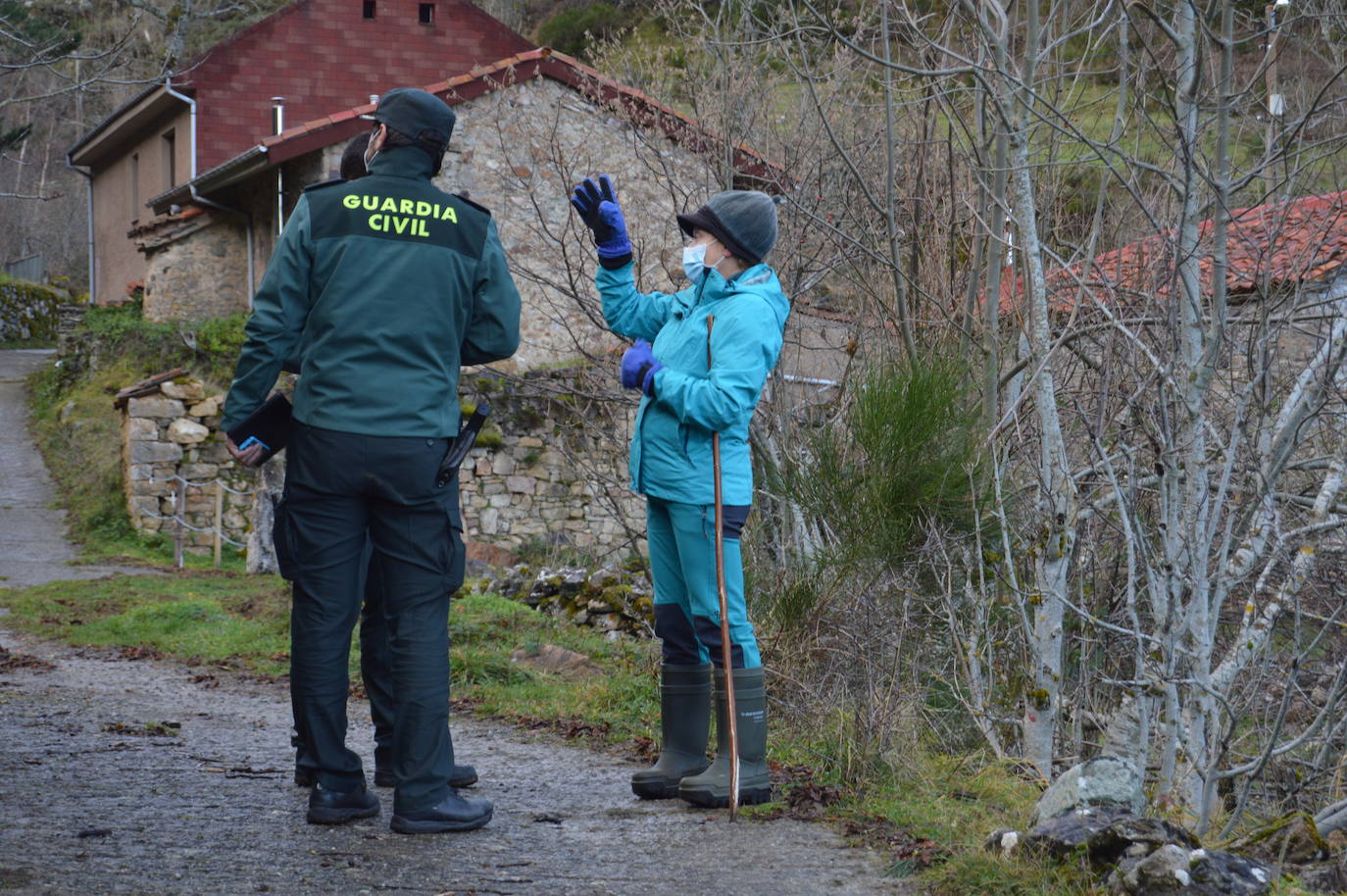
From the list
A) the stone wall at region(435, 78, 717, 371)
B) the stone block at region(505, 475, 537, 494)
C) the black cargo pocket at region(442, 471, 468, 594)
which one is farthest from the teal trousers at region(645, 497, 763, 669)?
the stone block at region(505, 475, 537, 494)

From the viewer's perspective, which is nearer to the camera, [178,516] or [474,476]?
[178,516]

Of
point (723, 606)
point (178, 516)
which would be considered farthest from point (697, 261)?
point (178, 516)

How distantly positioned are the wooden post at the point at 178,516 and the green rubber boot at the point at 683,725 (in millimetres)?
11730

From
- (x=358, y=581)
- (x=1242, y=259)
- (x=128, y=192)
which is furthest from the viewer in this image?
(x=128, y=192)

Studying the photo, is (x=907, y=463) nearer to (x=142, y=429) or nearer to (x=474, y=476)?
(x=474, y=476)

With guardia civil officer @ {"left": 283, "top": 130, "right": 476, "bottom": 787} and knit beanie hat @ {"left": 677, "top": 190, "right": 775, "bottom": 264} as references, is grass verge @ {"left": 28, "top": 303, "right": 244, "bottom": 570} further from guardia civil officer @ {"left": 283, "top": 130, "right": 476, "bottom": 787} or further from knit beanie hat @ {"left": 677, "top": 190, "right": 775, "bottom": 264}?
knit beanie hat @ {"left": 677, "top": 190, "right": 775, "bottom": 264}

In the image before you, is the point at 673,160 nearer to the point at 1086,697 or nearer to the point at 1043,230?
the point at 1043,230

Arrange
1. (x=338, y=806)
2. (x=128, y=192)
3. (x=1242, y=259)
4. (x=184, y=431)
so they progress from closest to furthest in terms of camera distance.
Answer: (x=338, y=806), (x=1242, y=259), (x=184, y=431), (x=128, y=192)

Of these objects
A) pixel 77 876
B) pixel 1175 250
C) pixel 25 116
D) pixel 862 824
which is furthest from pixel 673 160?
pixel 25 116

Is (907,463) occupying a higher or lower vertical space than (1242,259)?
lower

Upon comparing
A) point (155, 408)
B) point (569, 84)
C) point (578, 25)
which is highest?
point (578, 25)

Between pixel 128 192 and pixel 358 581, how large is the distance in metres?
27.5

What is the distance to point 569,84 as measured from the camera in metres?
15.2

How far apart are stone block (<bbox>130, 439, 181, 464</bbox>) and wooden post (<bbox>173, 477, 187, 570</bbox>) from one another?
13.9 inches
